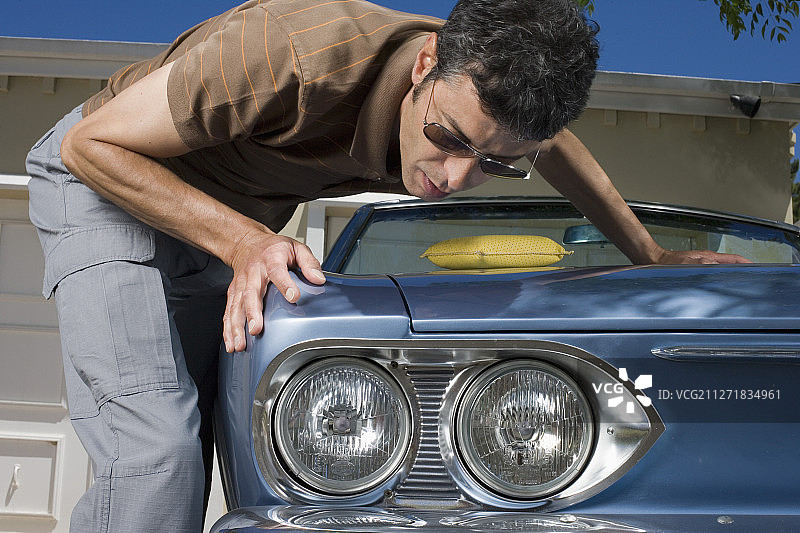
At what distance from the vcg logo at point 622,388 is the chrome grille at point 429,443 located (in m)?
0.23

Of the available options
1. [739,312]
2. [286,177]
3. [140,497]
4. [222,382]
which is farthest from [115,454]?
[739,312]

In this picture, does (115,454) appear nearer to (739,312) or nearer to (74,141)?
(74,141)

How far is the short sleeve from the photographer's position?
140 cm

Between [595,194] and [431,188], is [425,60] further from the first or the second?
[595,194]

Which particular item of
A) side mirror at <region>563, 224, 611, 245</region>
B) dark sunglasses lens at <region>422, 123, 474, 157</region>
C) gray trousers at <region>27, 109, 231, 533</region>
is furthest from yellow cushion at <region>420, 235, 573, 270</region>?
side mirror at <region>563, 224, 611, 245</region>

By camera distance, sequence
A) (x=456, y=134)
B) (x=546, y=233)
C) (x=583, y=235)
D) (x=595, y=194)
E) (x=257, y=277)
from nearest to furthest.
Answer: (x=257, y=277) → (x=456, y=134) → (x=595, y=194) → (x=583, y=235) → (x=546, y=233)

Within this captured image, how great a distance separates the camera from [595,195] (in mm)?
2012

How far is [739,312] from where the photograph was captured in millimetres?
1054

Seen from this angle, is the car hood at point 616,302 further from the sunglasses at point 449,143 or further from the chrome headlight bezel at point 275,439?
the sunglasses at point 449,143

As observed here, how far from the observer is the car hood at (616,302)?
1051mm

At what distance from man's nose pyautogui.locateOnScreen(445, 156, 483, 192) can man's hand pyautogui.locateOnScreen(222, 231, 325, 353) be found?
37 centimetres

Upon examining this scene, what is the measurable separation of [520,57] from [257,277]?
2.06 ft

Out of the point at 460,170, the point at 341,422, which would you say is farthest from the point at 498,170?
the point at 341,422

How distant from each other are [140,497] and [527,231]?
188 centimetres
